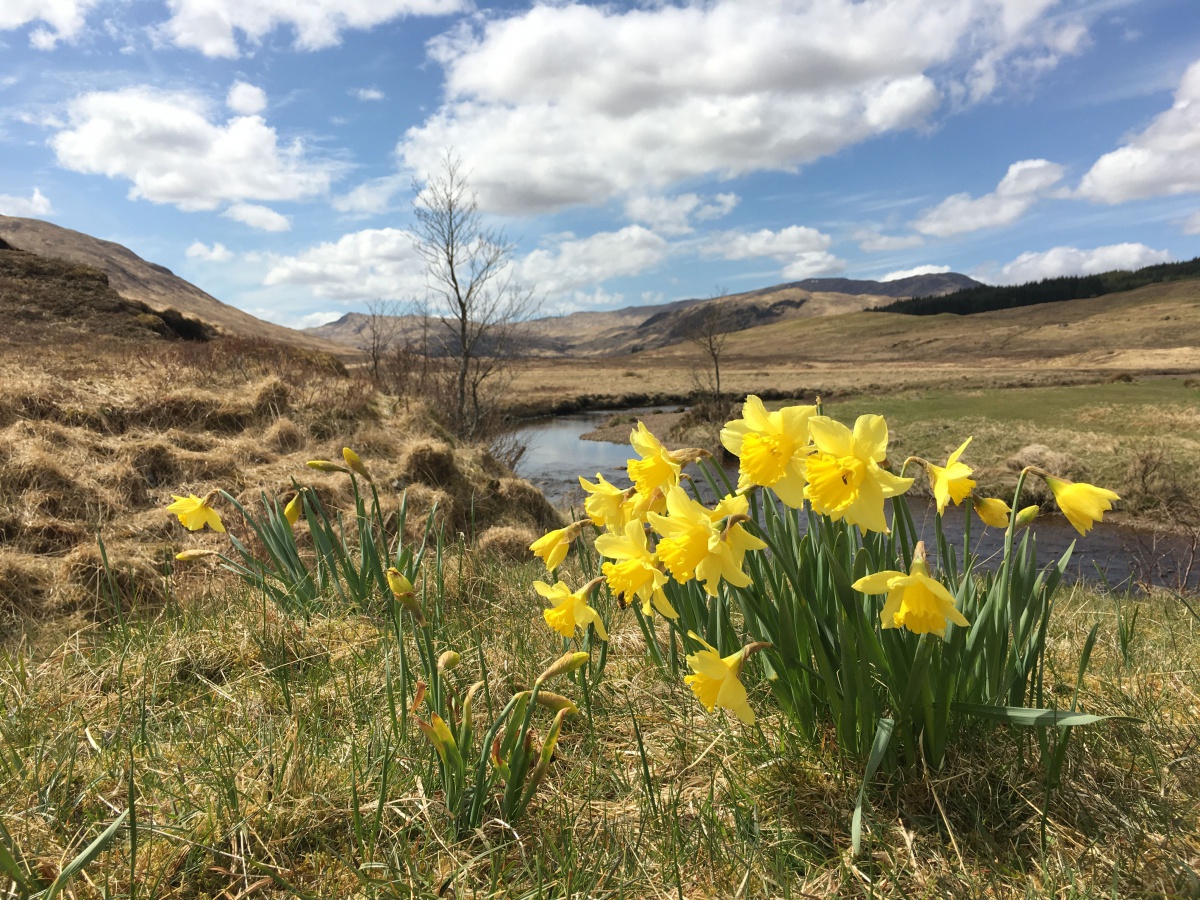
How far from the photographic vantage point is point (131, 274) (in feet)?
399

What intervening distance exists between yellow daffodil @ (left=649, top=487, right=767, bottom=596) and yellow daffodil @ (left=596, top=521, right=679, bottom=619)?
13 centimetres

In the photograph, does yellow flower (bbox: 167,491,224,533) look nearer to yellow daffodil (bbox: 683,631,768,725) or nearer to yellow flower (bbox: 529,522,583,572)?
yellow flower (bbox: 529,522,583,572)

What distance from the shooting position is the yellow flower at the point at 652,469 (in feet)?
5.93

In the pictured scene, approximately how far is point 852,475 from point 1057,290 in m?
139

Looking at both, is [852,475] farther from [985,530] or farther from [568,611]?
[568,611]

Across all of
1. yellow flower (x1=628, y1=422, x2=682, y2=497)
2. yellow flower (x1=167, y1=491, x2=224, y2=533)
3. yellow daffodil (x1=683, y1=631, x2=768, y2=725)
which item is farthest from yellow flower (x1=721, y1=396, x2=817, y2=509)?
yellow flower (x1=167, y1=491, x2=224, y2=533)

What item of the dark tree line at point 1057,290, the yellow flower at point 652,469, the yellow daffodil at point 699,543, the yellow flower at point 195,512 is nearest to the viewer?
the yellow daffodil at point 699,543

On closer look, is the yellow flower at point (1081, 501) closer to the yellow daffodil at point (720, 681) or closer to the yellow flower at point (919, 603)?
the yellow flower at point (919, 603)

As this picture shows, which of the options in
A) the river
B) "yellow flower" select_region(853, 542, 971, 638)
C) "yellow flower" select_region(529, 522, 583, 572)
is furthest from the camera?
the river

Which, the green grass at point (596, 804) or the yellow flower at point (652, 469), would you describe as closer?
the green grass at point (596, 804)

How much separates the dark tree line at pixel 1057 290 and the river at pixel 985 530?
10578cm

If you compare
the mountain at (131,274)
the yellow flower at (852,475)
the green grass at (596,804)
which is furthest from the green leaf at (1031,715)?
the mountain at (131,274)

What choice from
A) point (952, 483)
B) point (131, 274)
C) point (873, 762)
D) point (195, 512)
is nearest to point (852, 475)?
point (952, 483)

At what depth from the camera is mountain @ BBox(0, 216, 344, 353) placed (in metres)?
103
